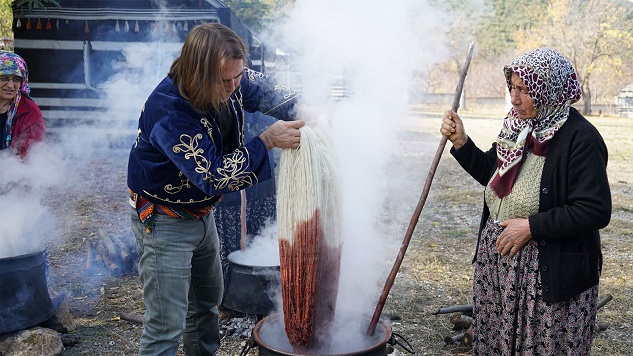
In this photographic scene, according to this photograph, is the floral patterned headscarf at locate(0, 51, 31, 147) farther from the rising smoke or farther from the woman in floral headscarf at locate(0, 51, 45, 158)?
the rising smoke

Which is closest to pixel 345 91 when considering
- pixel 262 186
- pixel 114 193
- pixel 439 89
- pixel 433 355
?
pixel 262 186

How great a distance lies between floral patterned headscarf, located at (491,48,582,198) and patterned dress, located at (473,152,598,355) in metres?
0.05

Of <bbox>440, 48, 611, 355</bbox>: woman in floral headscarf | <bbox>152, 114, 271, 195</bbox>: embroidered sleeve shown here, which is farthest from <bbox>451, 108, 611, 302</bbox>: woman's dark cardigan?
<bbox>152, 114, 271, 195</bbox>: embroidered sleeve

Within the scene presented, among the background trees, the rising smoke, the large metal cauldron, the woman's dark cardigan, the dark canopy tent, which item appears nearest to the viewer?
the woman's dark cardigan

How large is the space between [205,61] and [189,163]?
1.34ft

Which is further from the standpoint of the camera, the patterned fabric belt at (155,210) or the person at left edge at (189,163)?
the patterned fabric belt at (155,210)

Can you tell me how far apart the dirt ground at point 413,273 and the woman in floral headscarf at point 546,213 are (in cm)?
135

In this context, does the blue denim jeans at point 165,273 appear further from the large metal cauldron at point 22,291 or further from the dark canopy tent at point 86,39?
the dark canopy tent at point 86,39

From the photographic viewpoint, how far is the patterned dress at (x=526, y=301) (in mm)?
2496

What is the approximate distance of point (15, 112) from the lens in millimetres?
4031

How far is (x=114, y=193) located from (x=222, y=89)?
6.90 meters

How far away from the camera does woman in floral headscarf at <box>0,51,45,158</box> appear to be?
3906 mm

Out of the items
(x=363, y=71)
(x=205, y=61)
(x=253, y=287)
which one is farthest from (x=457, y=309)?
(x=205, y=61)

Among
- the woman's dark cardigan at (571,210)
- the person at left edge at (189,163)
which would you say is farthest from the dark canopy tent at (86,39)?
the woman's dark cardigan at (571,210)
